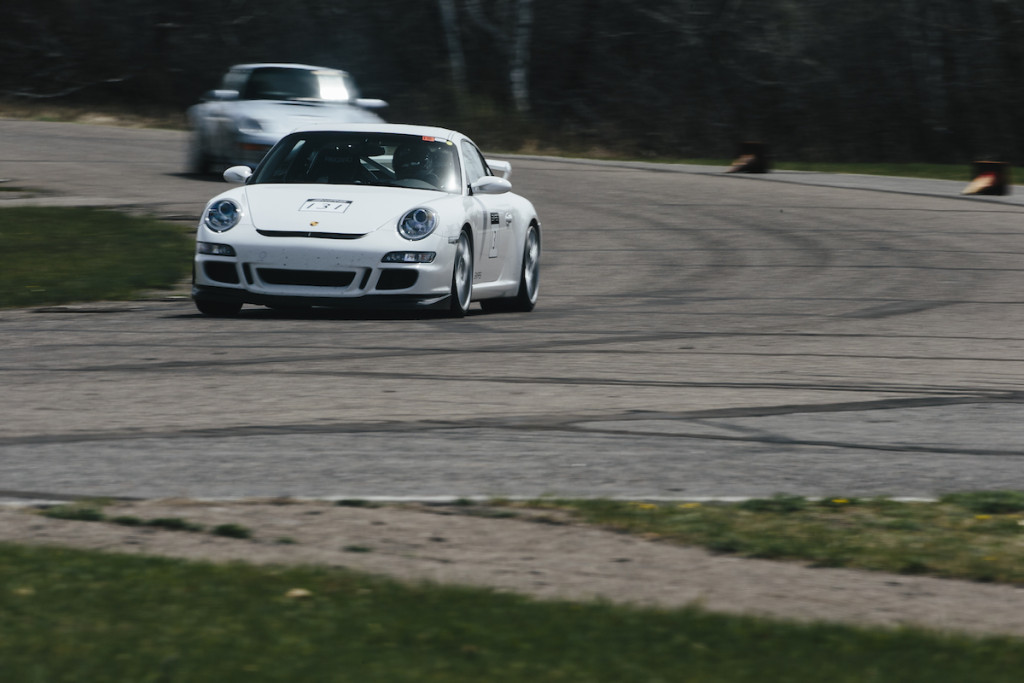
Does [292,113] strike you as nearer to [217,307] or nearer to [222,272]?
[217,307]

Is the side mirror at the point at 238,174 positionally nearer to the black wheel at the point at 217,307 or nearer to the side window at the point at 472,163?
the black wheel at the point at 217,307

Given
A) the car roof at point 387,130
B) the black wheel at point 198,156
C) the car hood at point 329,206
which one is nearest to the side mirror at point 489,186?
the car hood at point 329,206

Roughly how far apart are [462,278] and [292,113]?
1072 cm

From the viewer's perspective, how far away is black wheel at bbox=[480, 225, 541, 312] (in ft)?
42.7

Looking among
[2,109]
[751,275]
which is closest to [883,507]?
[751,275]

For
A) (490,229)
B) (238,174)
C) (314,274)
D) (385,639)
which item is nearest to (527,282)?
(490,229)

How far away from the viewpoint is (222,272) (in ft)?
37.7

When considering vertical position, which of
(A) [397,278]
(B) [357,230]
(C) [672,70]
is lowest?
(C) [672,70]

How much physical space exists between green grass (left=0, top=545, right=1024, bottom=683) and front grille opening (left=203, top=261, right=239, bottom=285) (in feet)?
22.1

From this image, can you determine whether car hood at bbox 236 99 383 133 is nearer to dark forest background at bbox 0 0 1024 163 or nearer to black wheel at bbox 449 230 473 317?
black wheel at bbox 449 230 473 317

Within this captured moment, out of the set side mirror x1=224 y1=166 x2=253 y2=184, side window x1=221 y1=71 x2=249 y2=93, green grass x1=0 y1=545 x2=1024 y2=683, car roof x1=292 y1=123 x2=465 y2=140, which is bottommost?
side window x1=221 y1=71 x2=249 y2=93

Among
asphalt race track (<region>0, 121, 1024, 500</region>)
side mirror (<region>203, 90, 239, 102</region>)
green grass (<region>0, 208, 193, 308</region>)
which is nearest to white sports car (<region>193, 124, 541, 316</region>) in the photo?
asphalt race track (<region>0, 121, 1024, 500</region>)

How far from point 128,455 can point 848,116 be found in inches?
1364

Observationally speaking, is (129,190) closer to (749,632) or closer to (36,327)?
(36,327)
